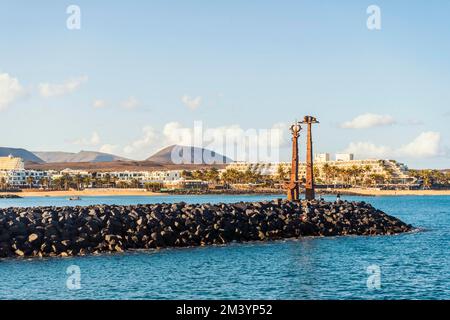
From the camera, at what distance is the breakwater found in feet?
107

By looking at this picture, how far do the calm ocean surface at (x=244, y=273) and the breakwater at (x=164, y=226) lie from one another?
156 centimetres

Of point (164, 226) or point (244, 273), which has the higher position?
point (164, 226)

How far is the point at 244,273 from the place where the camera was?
27.1 m

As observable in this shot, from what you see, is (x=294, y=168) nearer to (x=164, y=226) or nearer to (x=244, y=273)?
(x=164, y=226)

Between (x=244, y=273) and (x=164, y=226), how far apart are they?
33.9 ft

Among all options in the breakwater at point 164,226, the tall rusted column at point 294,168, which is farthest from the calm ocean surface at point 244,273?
the tall rusted column at point 294,168

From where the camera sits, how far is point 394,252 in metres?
35.1

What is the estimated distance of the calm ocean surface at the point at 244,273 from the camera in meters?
23.3

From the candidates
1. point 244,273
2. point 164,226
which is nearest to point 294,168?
point 164,226

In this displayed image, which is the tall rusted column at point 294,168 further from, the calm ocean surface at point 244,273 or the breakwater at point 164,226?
the calm ocean surface at point 244,273

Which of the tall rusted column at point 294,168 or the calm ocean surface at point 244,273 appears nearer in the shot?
the calm ocean surface at point 244,273

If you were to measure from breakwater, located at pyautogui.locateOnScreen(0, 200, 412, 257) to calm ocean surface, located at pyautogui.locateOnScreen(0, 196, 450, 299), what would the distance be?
5.13 feet
